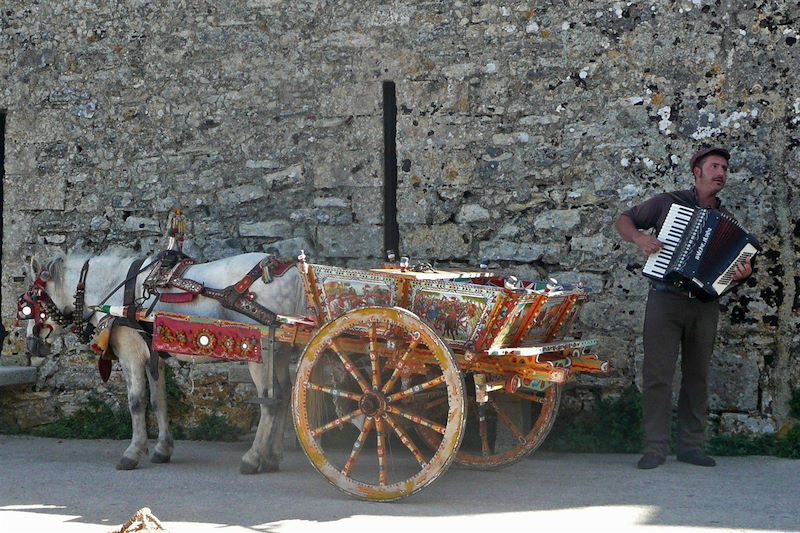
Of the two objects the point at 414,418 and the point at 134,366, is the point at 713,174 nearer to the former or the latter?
the point at 414,418

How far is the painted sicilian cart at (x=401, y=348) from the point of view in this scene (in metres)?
5.36

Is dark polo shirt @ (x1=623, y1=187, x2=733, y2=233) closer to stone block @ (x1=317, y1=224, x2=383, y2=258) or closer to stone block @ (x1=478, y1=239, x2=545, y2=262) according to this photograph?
stone block @ (x1=478, y1=239, x2=545, y2=262)

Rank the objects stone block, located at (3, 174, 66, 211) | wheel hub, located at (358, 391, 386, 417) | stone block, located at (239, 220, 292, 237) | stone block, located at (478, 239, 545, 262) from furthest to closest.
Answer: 1. stone block, located at (3, 174, 66, 211)
2. stone block, located at (239, 220, 292, 237)
3. stone block, located at (478, 239, 545, 262)
4. wheel hub, located at (358, 391, 386, 417)

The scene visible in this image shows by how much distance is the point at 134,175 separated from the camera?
8047mm

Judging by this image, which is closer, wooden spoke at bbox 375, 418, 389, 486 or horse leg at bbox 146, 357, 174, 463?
wooden spoke at bbox 375, 418, 389, 486

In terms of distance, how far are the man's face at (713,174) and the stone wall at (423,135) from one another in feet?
1.97

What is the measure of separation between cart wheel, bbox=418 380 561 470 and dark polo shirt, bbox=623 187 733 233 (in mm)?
1107

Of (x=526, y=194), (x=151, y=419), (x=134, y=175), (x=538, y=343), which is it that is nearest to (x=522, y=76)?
(x=526, y=194)

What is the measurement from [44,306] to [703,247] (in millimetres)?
4033

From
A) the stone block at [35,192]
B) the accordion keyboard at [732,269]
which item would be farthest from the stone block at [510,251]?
the stone block at [35,192]

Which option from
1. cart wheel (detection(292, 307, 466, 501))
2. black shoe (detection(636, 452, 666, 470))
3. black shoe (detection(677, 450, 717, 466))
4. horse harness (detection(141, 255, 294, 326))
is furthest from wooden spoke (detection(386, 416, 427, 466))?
black shoe (detection(677, 450, 717, 466))

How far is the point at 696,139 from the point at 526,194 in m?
1.14

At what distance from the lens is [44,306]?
688 centimetres

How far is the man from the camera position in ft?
20.7
